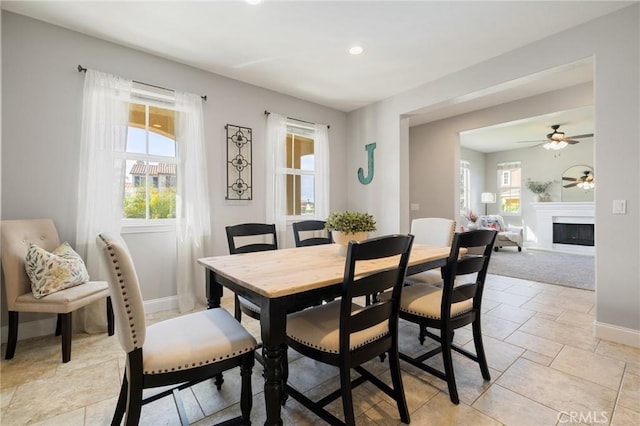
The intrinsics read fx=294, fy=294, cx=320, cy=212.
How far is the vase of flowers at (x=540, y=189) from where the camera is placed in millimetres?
7664

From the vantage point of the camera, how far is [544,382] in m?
1.85

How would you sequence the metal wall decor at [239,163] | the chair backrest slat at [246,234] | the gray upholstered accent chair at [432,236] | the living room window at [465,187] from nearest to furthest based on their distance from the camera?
the chair backrest slat at [246,234], the gray upholstered accent chair at [432,236], the metal wall decor at [239,163], the living room window at [465,187]

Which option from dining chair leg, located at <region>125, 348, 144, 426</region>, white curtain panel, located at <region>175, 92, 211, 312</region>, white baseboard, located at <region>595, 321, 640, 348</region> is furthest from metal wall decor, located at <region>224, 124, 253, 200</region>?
white baseboard, located at <region>595, 321, 640, 348</region>

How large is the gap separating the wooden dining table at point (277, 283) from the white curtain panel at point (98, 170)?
152 centimetres

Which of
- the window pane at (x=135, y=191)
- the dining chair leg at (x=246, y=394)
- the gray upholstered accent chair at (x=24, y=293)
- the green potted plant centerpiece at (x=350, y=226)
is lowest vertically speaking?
the dining chair leg at (x=246, y=394)

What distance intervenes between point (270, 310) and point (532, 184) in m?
8.92

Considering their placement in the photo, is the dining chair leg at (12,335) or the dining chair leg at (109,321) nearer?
the dining chair leg at (12,335)

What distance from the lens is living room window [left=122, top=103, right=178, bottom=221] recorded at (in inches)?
118

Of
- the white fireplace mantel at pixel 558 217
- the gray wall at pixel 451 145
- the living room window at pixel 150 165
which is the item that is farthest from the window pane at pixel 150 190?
the white fireplace mantel at pixel 558 217

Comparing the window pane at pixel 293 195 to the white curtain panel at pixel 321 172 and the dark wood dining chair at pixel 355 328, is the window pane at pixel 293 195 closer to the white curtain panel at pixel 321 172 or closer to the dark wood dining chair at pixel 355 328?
the white curtain panel at pixel 321 172

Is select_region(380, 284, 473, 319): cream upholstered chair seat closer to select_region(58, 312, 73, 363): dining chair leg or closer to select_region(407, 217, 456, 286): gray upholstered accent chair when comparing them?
select_region(407, 217, 456, 286): gray upholstered accent chair

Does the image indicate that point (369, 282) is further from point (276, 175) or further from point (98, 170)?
point (276, 175)

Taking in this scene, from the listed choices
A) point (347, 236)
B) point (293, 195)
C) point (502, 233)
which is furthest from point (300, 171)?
point (502, 233)

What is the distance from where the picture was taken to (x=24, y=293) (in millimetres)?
2203
